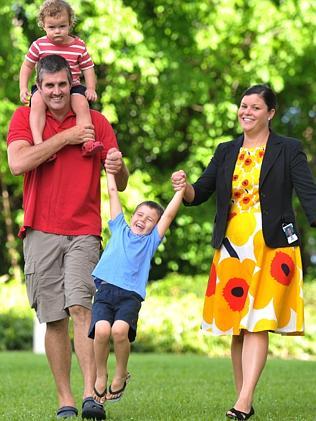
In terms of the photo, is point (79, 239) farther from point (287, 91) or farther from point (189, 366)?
Result: point (287, 91)

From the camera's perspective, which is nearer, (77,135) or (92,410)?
(92,410)

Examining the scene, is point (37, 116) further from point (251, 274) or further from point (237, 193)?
point (251, 274)

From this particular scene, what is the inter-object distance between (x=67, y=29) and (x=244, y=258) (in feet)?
6.18

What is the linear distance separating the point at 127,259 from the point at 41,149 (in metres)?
0.86

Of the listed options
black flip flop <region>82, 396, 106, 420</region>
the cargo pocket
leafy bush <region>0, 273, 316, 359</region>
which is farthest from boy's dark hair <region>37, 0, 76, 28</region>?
leafy bush <region>0, 273, 316, 359</region>

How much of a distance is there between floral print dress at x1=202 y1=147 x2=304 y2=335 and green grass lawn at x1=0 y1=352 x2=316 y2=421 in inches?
24.2

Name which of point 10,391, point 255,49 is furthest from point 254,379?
point 255,49

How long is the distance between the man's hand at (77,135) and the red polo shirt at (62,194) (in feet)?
0.34

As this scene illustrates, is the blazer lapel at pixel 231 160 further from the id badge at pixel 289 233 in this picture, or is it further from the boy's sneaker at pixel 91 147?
the boy's sneaker at pixel 91 147

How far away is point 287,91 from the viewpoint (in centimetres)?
2391

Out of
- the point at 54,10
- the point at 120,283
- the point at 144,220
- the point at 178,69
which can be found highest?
the point at 178,69

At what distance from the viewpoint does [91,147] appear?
675 centimetres

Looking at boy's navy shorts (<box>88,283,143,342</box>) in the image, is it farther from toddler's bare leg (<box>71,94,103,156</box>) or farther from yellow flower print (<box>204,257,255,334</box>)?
toddler's bare leg (<box>71,94,103,156</box>)

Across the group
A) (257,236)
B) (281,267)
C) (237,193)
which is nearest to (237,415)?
(281,267)
